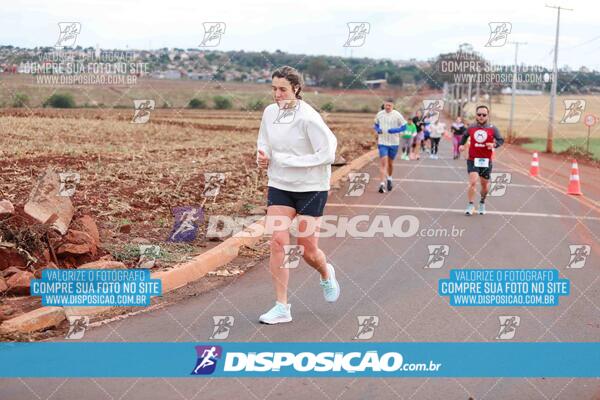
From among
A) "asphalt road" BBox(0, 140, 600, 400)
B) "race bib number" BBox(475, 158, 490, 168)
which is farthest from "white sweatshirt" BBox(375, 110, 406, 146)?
"race bib number" BBox(475, 158, 490, 168)

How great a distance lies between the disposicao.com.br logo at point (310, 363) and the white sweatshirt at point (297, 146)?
4.85 ft

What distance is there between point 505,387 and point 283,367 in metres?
1.48

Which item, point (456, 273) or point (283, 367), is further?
point (456, 273)

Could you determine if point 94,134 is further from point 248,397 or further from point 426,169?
point 248,397

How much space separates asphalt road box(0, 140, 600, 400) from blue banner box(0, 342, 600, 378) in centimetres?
17

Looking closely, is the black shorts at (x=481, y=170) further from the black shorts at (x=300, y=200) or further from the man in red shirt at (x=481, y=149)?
the black shorts at (x=300, y=200)

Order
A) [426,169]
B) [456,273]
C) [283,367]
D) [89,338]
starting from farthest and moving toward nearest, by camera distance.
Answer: [426,169], [456,273], [89,338], [283,367]

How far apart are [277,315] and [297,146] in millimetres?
1387

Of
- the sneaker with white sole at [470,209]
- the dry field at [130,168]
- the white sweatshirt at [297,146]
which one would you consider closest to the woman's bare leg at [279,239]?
the white sweatshirt at [297,146]

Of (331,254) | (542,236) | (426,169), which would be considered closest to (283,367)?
(331,254)

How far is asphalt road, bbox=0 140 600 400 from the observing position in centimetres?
556

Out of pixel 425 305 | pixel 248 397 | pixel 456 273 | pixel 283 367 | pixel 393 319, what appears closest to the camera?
pixel 248 397

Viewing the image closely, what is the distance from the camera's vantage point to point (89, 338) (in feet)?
21.6

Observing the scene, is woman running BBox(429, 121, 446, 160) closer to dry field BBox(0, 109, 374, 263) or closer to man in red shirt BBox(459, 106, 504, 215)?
dry field BBox(0, 109, 374, 263)
